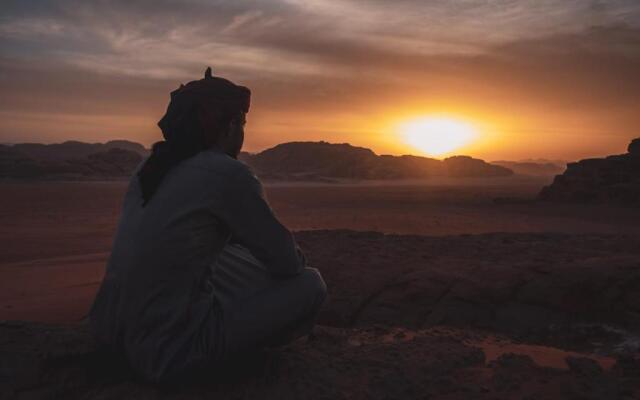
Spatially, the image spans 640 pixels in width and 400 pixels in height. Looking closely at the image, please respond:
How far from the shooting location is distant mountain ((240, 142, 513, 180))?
220 feet

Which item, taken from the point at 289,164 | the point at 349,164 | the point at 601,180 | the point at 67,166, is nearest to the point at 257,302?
the point at 601,180

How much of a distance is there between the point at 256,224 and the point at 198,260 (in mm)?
277

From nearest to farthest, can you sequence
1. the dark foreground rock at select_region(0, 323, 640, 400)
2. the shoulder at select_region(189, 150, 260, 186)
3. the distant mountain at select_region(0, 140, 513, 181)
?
1. the shoulder at select_region(189, 150, 260, 186)
2. the dark foreground rock at select_region(0, 323, 640, 400)
3. the distant mountain at select_region(0, 140, 513, 181)

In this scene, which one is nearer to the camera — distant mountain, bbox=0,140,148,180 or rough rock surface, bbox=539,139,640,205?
rough rock surface, bbox=539,139,640,205

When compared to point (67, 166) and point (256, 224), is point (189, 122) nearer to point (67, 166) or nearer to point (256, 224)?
point (256, 224)

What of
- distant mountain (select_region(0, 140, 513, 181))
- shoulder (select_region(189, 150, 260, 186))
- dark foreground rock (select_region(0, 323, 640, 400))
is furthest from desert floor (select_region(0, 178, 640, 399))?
distant mountain (select_region(0, 140, 513, 181))

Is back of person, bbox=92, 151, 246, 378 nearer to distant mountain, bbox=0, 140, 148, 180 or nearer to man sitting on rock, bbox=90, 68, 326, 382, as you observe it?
man sitting on rock, bbox=90, 68, 326, 382

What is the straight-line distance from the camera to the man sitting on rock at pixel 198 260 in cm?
Answer: 220

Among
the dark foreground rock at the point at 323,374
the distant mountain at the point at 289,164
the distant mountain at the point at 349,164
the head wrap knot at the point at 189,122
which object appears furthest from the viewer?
the distant mountain at the point at 349,164

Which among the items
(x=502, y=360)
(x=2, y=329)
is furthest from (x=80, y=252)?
(x=502, y=360)

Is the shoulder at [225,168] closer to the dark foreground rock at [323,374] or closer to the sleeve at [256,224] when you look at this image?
the sleeve at [256,224]

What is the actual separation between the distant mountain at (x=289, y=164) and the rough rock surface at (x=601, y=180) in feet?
104

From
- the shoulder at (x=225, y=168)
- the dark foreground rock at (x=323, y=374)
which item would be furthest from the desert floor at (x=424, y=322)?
the shoulder at (x=225, y=168)

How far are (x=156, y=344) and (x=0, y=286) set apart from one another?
4958 millimetres
